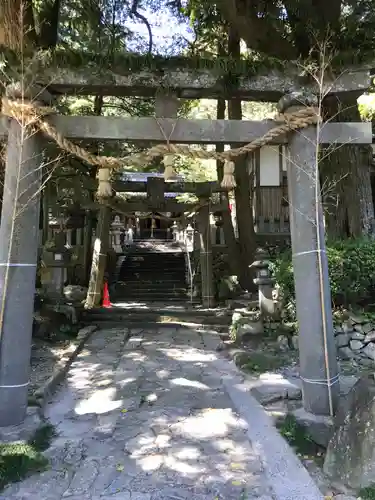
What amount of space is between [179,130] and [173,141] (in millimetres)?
144

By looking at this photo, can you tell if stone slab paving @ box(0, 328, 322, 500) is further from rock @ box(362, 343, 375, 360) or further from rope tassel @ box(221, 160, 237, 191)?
rope tassel @ box(221, 160, 237, 191)

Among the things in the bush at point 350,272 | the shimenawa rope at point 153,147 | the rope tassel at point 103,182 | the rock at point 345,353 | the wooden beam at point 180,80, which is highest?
the wooden beam at point 180,80

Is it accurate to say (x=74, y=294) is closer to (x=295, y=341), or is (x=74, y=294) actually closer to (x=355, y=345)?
(x=295, y=341)

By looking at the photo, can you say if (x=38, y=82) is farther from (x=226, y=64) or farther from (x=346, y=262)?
(x=346, y=262)

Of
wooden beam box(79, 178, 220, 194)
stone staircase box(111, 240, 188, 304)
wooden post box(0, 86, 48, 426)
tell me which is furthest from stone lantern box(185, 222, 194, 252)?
wooden post box(0, 86, 48, 426)

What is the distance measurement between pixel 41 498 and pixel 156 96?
4.19 metres

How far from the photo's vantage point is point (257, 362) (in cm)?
717

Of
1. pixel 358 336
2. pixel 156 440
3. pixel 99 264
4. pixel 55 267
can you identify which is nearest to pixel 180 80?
pixel 156 440

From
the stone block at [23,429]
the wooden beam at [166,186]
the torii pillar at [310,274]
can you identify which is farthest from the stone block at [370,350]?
the wooden beam at [166,186]

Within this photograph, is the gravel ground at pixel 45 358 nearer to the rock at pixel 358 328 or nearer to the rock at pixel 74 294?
the rock at pixel 74 294

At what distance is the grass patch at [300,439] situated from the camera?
13.1 feet

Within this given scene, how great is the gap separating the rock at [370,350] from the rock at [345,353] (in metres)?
0.24

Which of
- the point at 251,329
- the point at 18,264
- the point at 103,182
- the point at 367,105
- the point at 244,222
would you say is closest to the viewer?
the point at 18,264

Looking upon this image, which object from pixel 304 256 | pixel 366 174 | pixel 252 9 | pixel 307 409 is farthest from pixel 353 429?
pixel 252 9
